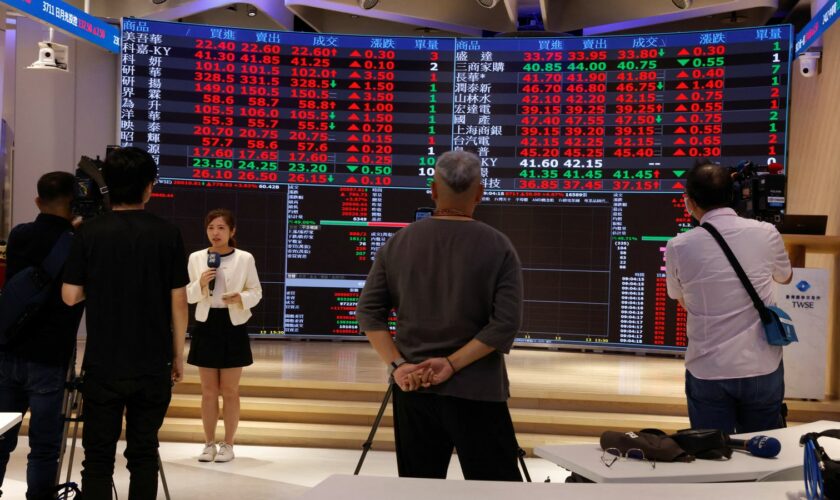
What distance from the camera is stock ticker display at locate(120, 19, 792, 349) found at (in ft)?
26.6

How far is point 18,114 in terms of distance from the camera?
28.5 ft

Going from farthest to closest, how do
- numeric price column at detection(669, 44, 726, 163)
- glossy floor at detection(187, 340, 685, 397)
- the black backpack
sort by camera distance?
numeric price column at detection(669, 44, 726, 163)
glossy floor at detection(187, 340, 685, 397)
the black backpack

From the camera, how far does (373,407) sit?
20.5ft

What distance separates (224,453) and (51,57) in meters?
3.78

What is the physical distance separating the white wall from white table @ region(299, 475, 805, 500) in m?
7.48

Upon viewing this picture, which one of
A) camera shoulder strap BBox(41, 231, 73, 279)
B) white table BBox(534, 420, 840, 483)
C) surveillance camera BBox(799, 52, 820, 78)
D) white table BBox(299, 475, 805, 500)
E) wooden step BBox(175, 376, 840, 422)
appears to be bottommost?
wooden step BBox(175, 376, 840, 422)

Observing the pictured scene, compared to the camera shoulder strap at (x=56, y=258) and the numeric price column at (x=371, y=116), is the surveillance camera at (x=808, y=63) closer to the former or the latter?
the numeric price column at (x=371, y=116)

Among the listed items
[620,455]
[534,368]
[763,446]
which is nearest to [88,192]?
[620,455]

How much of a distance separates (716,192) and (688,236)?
0.64ft

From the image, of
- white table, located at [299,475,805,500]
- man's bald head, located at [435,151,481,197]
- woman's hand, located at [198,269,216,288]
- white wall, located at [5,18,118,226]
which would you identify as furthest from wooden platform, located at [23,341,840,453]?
white table, located at [299,475,805,500]

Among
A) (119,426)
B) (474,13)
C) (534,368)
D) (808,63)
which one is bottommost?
(534,368)

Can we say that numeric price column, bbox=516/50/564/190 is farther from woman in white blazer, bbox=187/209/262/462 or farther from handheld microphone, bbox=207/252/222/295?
handheld microphone, bbox=207/252/222/295

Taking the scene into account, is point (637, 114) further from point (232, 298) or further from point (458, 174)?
point (458, 174)

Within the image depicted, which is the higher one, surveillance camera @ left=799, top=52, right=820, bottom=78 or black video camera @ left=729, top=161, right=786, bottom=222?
surveillance camera @ left=799, top=52, right=820, bottom=78
